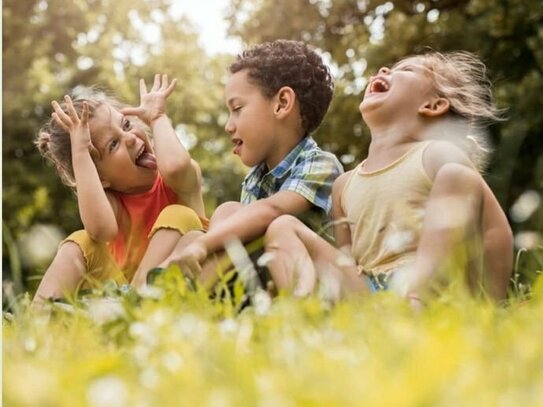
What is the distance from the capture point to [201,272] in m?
3.04

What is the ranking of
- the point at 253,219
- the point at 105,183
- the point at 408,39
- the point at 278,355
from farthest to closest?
the point at 408,39, the point at 105,183, the point at 253,219, the point at 278,355

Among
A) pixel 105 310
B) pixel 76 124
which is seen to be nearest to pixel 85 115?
pixel 76 124

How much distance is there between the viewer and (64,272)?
3.71 metres

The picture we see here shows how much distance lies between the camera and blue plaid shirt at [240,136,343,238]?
348 cm

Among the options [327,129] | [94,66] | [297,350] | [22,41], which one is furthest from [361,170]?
[94,66]

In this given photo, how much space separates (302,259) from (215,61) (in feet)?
58.1

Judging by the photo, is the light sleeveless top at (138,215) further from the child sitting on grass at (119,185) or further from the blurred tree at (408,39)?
the blurred tree at (408,39)

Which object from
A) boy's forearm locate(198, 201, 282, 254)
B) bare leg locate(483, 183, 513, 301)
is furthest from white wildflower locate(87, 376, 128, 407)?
bare leg locate(483, 183, 513, 301)

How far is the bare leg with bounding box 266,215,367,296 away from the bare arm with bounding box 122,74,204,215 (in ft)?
2.74

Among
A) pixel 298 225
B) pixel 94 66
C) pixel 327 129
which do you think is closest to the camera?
pixel 298 225

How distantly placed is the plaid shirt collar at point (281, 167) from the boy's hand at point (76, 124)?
2.18 feet

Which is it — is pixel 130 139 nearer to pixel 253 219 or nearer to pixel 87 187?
pixel 87 187

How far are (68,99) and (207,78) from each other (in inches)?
654

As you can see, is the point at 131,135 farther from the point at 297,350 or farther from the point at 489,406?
the point at 489,406
